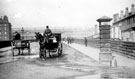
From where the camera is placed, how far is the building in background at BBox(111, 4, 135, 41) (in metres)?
37.9

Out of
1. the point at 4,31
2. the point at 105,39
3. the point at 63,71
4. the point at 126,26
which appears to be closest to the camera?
the point at 63,71

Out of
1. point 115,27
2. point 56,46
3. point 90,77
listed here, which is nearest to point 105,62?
point 56,46

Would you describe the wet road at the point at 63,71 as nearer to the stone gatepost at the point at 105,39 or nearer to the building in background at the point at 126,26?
the stone gatepost at the point at 105,39

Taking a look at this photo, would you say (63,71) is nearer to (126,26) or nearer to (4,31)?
(126,26)

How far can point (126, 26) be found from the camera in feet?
141

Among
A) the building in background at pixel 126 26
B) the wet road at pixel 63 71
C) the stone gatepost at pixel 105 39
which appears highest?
the building in background at pixel 126 26

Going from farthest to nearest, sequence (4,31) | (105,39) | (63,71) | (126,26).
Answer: (4,31) → (126,26) → (105,39) → (63,71)

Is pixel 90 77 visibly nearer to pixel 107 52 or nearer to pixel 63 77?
pixel 63 77

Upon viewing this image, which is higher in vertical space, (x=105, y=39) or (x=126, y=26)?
(x=126, y=26)

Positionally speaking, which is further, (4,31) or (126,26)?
(4,31)

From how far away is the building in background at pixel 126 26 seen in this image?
37.9 meters

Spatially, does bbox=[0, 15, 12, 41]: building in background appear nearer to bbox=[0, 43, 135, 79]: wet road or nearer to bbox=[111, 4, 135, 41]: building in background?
bbox=[111, 4, 135, 41]: building in background

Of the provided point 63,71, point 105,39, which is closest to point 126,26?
point 105,39

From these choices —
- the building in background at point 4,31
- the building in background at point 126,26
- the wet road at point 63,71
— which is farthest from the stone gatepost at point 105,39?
the building in background at point 4,31
